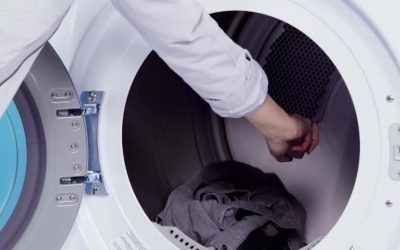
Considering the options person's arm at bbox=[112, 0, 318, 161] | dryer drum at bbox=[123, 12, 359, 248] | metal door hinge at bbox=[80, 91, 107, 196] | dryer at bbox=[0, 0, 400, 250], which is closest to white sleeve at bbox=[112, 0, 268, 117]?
person's arm at bbox=[112, 0, 318, 161]

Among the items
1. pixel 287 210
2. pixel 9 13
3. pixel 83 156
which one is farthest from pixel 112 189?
pixel 9 13

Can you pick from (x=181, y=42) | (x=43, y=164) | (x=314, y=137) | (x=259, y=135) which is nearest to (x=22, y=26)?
(x=181, y=42)

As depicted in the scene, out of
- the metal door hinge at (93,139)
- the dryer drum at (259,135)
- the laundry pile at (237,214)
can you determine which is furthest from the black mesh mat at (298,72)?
the metal door hinge at (93,139)

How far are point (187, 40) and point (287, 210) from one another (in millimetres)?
477

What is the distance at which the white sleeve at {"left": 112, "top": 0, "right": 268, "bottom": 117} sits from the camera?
2.23ft

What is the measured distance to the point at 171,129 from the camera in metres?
1.20

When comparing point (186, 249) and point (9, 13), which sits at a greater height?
point (9, 13)

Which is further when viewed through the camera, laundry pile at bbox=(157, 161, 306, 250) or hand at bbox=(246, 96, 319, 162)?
laundry pile at bbox=(157, 161, 306, 250)

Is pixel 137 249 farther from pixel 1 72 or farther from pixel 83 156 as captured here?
pixel 1 72

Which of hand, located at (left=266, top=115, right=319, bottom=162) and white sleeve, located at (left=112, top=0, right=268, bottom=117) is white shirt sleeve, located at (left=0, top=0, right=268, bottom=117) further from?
hand, located at (left=266, top=115, right=319, bottom=162)

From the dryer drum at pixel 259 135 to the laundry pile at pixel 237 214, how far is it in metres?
0.04

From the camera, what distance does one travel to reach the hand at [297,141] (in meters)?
0.98

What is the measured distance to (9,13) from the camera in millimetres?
595

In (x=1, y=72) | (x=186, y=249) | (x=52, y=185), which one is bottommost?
(x=186, y=249)
